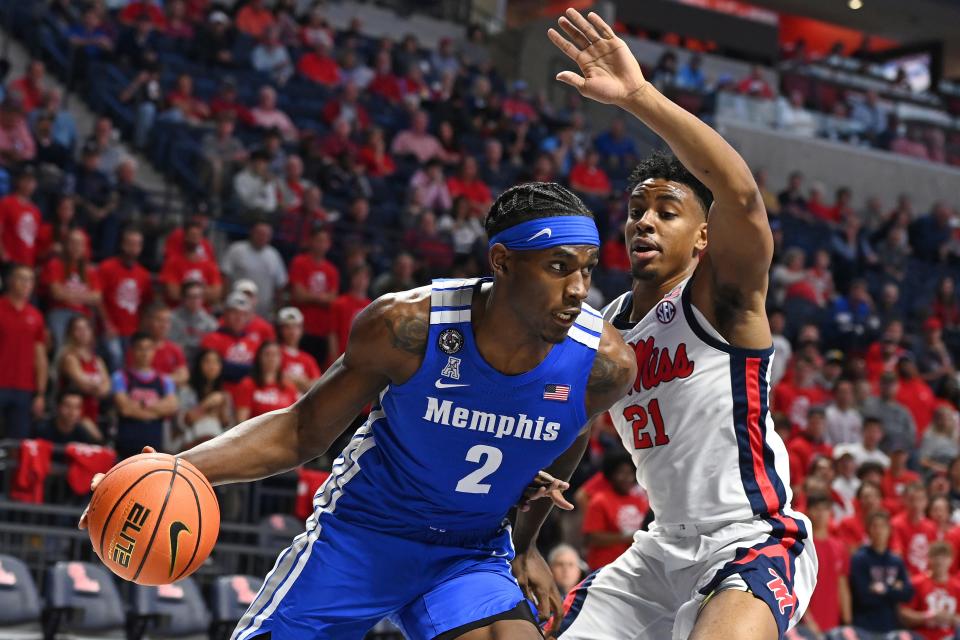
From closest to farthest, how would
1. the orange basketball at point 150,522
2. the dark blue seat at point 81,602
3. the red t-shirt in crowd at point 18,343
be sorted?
the orange basketball at point 150,522
the dark blue seat at point 81,602
the red t-shirt in crowd at point 18,343

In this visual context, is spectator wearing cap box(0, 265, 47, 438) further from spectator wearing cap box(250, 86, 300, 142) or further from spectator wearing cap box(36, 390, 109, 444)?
spectator wearing cap box(250, 86, 300, 142)

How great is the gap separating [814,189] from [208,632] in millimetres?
14422

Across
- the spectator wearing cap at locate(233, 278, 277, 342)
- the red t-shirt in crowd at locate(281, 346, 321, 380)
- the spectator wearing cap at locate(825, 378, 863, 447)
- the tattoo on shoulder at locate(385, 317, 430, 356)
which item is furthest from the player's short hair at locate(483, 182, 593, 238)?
the spectator wearing cap at locate(825, 378, 863, 447)

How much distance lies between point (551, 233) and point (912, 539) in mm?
8728

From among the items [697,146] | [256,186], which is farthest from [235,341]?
[697,146]

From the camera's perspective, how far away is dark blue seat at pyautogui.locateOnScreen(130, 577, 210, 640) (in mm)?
8297

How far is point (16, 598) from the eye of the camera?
26.0 feet

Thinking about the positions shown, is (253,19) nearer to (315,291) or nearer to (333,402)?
(315,291)

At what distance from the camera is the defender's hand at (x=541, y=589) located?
470cm

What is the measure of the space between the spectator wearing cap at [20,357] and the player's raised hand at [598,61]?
659 centimetres

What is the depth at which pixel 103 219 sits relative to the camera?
38.3ft

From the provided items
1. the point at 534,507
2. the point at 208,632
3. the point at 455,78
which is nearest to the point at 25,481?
→ the point at 208,632

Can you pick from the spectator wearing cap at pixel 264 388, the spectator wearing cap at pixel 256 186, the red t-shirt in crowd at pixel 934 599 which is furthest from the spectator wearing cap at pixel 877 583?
the spectator wearing cap at pixel 256 186

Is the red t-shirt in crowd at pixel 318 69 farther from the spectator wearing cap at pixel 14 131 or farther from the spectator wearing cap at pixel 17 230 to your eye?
the spectator wearing cap at pixel 17 230
